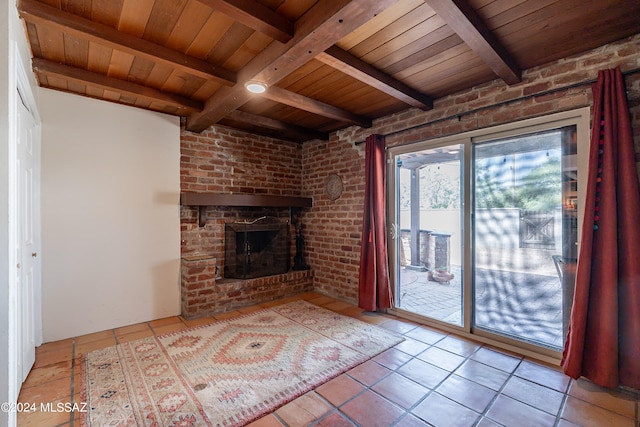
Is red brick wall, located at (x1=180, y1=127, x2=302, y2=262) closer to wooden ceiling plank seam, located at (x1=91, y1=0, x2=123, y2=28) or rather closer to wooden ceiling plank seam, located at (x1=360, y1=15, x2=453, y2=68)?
wooden ceiling plank seam, located at (x1=91, y1=0, x2=123, y2=28)

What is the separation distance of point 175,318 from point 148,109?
2406mm

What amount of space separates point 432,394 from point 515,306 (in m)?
1.24

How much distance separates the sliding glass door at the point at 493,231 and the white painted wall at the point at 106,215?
9.01 ft

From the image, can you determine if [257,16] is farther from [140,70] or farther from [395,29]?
[140,70]

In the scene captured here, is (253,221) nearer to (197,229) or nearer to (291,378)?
(197,229)

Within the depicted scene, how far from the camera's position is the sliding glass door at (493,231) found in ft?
7.33

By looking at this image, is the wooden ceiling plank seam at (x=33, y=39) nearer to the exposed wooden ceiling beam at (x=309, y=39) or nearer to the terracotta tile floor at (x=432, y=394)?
the exposed wooden ceiling beam at (x=309, y=39)

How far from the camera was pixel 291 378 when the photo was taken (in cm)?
200

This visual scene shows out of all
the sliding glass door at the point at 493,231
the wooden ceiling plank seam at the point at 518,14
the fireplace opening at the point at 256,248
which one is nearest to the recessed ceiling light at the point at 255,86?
the wooden ceiling plank seam at the point at 518,14

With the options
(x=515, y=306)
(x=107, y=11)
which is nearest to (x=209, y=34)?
(x=107, y=11)

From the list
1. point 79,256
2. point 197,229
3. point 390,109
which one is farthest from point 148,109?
point 390,109

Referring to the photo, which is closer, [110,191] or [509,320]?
[509,320]

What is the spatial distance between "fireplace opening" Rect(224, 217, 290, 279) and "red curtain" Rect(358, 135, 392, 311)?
52.2 inches

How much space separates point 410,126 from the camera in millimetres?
3062
